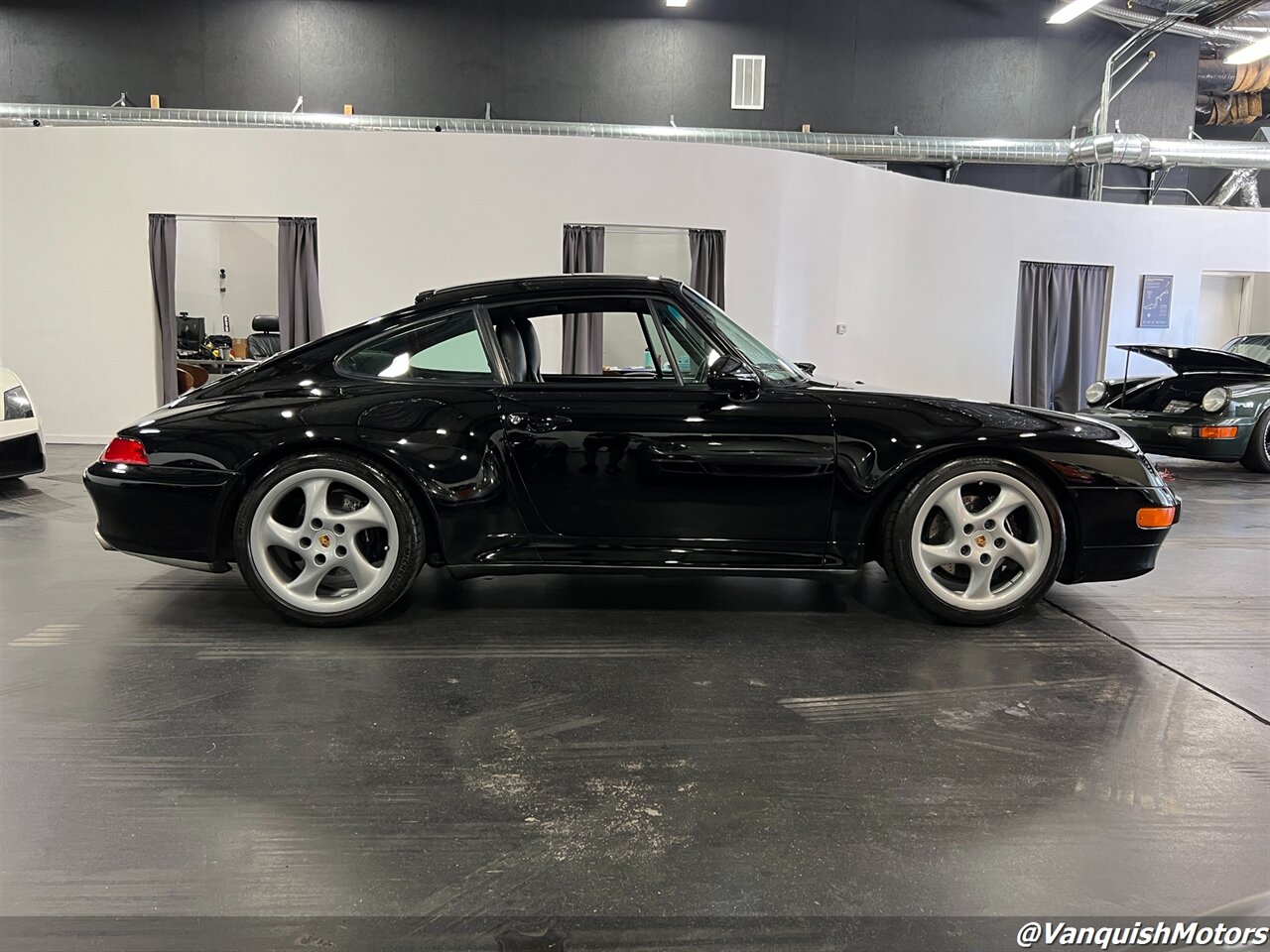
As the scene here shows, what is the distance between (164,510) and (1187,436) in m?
7.31

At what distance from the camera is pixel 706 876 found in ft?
5.33

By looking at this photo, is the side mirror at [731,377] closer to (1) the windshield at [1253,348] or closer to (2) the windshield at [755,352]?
(2) the windshield at [755,352]

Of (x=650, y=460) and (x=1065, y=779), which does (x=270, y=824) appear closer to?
(x=650, y=460)

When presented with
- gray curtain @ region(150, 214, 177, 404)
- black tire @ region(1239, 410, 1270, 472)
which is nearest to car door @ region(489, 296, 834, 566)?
black tire @ region(1239, 410, 1270, 472)

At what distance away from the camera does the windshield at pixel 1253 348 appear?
8.29 m

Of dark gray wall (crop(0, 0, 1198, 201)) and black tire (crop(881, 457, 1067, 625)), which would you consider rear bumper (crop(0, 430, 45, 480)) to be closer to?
black tire (crop(881, 457, 1067, 625))

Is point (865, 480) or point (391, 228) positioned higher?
point (391, 228)

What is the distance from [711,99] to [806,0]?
195 centimetres

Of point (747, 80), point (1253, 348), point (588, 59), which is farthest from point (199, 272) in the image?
point (1253, 348)

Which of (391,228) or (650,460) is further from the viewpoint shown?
(391,228)

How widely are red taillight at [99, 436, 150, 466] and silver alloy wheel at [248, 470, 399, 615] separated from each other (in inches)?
18.3

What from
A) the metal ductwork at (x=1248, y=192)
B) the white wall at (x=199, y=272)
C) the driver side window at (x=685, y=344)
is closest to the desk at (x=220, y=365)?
the white wall at (x=199, y=272)

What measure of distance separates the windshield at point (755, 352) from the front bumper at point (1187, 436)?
4.80 meters

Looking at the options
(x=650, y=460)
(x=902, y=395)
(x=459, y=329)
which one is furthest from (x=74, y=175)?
(x=902, y=395)
